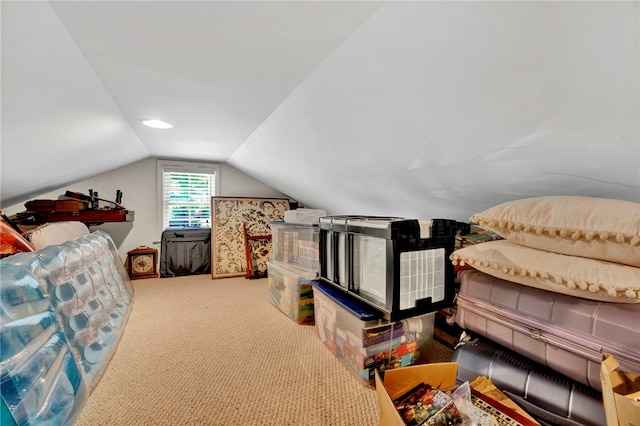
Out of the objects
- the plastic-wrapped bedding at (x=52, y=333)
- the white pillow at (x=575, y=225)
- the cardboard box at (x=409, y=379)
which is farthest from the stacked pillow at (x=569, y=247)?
the plastic-wrapped bedding at (x=52, y=333)

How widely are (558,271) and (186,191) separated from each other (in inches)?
169

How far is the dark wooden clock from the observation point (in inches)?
135

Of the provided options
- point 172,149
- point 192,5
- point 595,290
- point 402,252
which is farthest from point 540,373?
point 172,149

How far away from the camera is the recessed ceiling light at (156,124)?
6.83 feet

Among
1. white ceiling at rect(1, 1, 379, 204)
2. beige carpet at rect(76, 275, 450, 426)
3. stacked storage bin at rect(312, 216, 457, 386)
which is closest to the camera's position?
white ceiling at rect(1, 1, 379, 204)

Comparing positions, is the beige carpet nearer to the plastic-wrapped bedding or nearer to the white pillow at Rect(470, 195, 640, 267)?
the plastic-wrapped bedding

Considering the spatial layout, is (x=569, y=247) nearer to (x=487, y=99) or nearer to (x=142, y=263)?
(x=487, y=99)

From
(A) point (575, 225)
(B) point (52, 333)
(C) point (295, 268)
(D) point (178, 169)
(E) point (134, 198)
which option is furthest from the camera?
(D) point (178, 169)

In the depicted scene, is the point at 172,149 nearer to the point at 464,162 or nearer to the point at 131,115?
the point at 131,115

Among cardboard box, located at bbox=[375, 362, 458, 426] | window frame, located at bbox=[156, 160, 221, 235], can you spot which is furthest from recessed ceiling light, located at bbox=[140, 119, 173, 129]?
cardboard box, located at bbox=[375, 362, 458, 426]

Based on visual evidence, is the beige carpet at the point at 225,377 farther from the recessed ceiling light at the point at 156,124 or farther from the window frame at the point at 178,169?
the window frame at the point at 178,169

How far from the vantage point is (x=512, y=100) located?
90cm

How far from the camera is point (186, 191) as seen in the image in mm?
4047

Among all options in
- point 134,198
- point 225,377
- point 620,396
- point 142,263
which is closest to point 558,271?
point 620,396
